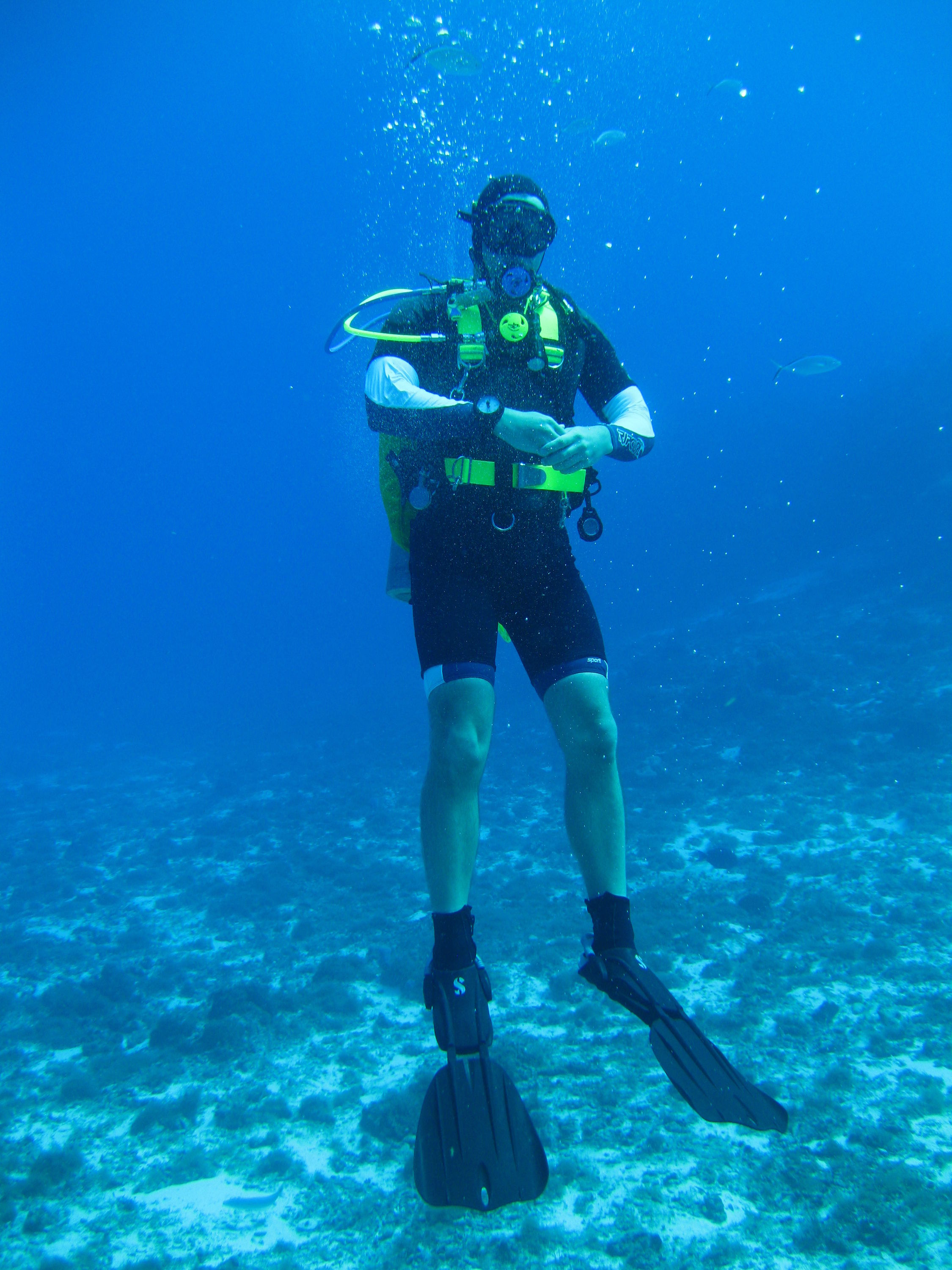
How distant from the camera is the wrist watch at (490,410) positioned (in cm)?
267

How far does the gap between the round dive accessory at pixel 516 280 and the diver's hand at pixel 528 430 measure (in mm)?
758

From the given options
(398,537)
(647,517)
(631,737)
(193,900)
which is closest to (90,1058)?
(193,900)

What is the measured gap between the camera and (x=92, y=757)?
24.7 m

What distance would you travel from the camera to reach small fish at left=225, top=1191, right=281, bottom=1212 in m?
4.50

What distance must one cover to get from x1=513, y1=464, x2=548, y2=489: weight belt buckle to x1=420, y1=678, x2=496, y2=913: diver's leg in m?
0.91

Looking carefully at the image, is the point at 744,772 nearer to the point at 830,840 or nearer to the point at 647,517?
the point at 830,840

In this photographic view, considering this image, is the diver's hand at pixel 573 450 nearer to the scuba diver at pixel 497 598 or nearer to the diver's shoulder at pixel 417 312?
the scuba diver at pixel 497 598

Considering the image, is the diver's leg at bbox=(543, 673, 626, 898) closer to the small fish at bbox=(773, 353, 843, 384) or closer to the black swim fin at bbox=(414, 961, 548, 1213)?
the black swim fin at bbox=(414, 961, 548, 1213)

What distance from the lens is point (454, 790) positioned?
2557 millimetres

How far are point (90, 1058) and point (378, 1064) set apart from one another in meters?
3.03

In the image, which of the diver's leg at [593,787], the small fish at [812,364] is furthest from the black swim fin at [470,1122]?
the small fish at [812,364]

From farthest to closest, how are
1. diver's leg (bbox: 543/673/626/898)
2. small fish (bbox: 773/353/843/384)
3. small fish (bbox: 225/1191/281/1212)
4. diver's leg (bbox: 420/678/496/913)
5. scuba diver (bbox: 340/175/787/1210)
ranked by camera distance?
1. small fish (bbox: 773/353/843/384)
2. small fish (bbox: 225/1191/281/1212)
3. diver's leg (bbox: 543/673/626/898)
4. diver's leg (bbox: 420/678/496/913)
5. scuba diver (bbox: 340/175/787/1210)

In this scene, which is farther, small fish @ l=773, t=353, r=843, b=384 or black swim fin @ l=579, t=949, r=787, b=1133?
small fish @ l=773, t=353, r=843, b=384

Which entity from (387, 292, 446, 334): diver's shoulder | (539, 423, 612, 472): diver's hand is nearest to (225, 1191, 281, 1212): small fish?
(539, 423, 612, 472): diver's hand
